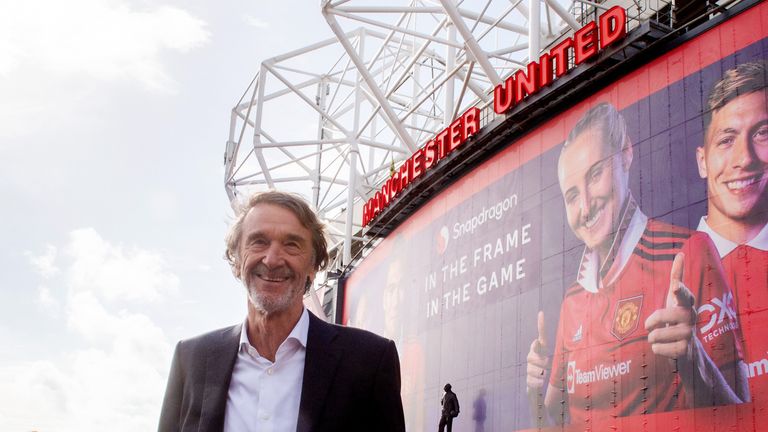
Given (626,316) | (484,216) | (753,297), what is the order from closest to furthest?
(753,297) → (626,316) → (484,216)

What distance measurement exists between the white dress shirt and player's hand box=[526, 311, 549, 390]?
16.0m

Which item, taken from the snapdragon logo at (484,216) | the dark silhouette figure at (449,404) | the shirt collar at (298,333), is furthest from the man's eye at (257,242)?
the snapdragon logo at (484,216)

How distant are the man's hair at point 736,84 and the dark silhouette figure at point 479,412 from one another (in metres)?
8.69

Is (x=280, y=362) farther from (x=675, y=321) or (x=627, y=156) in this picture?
(x=627, y=156)

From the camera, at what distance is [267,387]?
9.67 feet

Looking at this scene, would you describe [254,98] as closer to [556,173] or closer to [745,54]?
[556,173]

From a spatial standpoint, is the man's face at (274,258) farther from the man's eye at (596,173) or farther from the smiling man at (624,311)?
the man's eye at (596,173)

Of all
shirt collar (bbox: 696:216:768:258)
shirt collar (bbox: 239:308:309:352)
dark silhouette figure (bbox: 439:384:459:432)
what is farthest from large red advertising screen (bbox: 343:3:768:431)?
shirt collar (bbox: 239:308:309:352)

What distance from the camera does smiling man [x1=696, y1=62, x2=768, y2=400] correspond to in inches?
523

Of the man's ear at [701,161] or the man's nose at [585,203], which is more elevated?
the man's nose at [585,203]

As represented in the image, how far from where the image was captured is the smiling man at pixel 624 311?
14125 millimetres

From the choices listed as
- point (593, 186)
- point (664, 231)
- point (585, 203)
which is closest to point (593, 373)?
point (664, 231)

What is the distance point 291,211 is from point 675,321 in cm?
1285

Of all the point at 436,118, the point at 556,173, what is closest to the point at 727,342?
the point at 556,173
